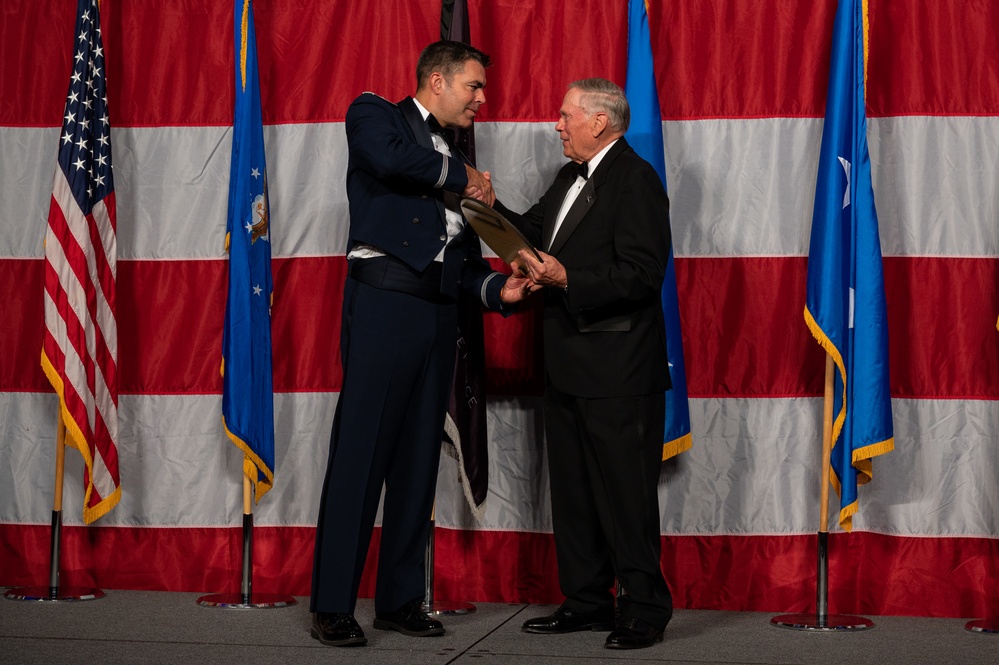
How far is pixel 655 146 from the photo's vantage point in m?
3.76

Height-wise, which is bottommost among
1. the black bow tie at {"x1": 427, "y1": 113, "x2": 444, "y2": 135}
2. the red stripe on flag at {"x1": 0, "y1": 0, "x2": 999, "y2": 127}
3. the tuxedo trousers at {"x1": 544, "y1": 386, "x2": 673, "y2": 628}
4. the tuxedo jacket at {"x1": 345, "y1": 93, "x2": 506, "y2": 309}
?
the tuxedo trousers at {"x1": 544, "y1": 386, "x2": 673, "y2": 628}

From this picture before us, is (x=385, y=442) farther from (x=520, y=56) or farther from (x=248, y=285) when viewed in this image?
(x=520, y=56)

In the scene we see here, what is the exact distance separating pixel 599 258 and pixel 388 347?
672mm

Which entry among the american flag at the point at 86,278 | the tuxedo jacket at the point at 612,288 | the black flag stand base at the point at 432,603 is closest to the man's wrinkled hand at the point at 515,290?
the tuxedo jacket at the point at 612,288

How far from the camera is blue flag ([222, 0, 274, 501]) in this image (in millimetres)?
3801

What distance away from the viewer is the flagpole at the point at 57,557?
3.91 meters

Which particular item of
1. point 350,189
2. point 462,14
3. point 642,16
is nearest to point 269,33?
point 462,14

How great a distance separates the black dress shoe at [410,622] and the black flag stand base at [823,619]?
109 centimetres

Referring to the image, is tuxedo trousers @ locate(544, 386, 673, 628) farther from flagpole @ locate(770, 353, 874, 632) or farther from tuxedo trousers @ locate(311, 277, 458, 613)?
flagpole @ locate(770, 353, 874, 632)

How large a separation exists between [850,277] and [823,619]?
107cm

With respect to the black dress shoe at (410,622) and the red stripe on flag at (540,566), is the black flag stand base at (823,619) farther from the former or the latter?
the black dress shoe at (410,622)

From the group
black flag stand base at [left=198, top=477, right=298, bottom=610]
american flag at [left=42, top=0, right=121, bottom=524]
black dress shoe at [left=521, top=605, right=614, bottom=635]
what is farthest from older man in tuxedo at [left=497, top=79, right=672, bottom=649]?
american flag at [left=42, top=0, right=121, bottom=524]

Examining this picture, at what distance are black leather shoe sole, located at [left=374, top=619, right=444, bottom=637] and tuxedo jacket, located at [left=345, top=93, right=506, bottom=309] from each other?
3.14 feet

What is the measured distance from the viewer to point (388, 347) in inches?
128
